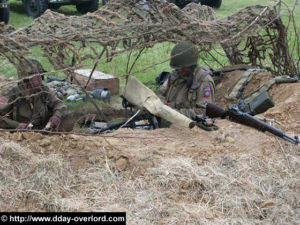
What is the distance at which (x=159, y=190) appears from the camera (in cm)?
350

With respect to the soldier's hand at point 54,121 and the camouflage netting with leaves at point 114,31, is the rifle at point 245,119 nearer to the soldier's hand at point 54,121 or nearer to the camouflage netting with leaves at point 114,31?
the camouflage netting with leaves at point 114,31

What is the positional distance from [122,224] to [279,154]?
2094 mm

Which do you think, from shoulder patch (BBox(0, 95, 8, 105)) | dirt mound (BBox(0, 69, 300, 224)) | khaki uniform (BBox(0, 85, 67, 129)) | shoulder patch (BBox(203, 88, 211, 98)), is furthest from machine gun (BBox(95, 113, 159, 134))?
shoulder patch (BBox(0, 95, 8, 105))

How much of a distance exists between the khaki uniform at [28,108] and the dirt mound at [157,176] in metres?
1.27

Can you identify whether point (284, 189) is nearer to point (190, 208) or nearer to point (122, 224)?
point (190, 208)

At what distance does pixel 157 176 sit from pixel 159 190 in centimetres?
17

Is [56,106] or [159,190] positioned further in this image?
[56,106]

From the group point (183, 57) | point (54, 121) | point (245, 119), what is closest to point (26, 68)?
point (54, 121)

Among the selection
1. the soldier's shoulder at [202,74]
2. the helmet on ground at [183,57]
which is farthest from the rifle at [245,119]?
the helmet on ground at [183,57]

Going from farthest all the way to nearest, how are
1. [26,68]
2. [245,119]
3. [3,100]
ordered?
[3,100] → [245,119] → [26,68]

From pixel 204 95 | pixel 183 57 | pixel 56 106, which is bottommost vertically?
pixel 56 106

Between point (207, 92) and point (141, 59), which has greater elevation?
point (207, 92)

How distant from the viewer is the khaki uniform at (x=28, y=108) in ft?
16.9

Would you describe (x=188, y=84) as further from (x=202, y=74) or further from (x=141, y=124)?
(x=141, y=124)
